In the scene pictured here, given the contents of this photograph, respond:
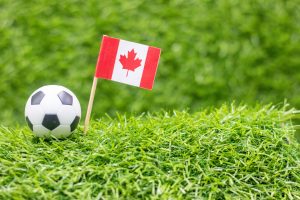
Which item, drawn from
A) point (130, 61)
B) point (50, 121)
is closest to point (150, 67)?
point (130, 61)

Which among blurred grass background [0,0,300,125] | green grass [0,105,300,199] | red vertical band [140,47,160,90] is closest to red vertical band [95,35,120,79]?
red vertical band [140,47,160,90]

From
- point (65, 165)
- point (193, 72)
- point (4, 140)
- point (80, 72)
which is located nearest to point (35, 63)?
point (80, 72)

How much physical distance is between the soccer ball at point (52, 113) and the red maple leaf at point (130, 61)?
0.28 metres

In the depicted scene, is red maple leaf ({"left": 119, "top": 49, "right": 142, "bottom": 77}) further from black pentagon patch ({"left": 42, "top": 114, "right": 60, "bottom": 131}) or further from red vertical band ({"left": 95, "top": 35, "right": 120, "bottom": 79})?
black pentagon patch ({"left": 42, "top": 114, "right": 60, "bottom": 131})

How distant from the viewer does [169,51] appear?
4.05 metres

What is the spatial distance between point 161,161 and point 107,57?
1.81 feet

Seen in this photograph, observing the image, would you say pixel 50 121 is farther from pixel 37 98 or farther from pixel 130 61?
pixel 130 61

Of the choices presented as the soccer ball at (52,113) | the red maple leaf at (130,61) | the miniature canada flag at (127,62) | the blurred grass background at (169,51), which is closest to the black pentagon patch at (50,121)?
the soccer ball at (52,113)

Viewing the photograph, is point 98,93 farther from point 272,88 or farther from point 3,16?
point 272,88

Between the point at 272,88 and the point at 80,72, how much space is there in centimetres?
143

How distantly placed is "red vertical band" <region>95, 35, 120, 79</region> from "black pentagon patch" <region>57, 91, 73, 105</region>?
0.17 m

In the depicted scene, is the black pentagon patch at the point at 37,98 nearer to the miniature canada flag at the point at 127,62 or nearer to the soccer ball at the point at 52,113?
the soccer ball at the point at 52,113

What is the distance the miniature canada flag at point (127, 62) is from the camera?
2.47 meters

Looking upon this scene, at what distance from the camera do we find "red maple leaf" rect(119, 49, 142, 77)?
248 centimetres
